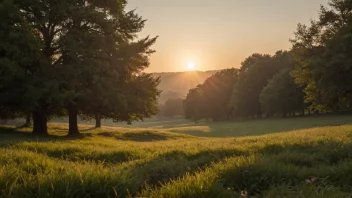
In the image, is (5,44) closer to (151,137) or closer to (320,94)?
(151,137)

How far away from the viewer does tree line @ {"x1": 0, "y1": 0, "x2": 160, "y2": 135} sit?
20.7m

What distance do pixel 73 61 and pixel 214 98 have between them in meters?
66.1

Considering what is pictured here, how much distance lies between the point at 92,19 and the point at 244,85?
56290 millimetres

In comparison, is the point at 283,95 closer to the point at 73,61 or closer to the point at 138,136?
the point at 138,136

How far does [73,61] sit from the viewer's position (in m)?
23.7

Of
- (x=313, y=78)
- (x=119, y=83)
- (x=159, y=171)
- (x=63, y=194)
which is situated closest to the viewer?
(x=63, y=194)

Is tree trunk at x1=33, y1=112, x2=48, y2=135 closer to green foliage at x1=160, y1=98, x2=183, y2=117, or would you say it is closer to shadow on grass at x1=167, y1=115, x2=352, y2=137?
shadow on grass at x1=167, y1=115, x2=352, y2=137

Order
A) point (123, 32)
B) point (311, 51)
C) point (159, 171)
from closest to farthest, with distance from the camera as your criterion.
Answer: point (159, 171)
point (311, 51)
point (123, 32)

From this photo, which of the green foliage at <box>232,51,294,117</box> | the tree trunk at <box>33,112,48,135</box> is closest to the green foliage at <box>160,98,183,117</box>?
the green foliage at <box>232,51,294,117</box>

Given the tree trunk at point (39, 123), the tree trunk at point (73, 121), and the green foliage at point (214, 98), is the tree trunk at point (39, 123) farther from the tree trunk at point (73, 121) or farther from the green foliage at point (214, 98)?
the green foliage at point (214, 98)

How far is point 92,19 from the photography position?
24562 mm

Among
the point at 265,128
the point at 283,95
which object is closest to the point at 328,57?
the point at 265,128

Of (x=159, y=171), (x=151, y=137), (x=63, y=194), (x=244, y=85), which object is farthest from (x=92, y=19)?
(x=244, y=85)

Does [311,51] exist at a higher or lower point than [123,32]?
lower
